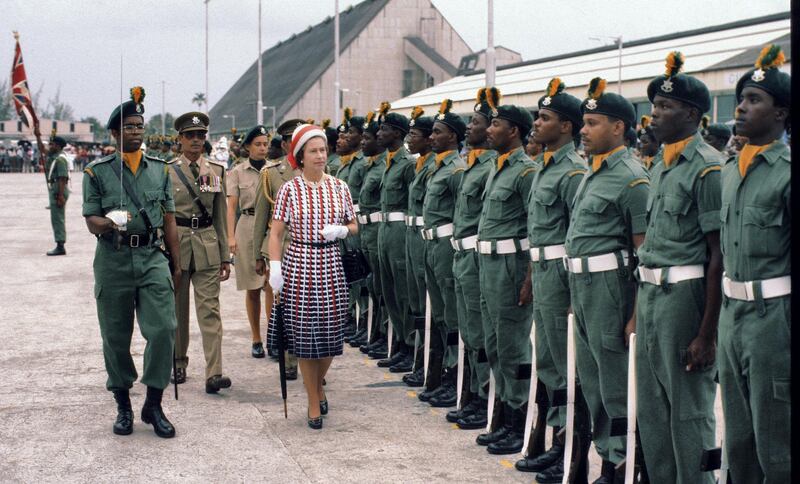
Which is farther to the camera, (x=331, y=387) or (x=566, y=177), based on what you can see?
(x=331, y=387)

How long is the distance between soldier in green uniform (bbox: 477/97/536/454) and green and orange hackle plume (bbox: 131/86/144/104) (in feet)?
7.81

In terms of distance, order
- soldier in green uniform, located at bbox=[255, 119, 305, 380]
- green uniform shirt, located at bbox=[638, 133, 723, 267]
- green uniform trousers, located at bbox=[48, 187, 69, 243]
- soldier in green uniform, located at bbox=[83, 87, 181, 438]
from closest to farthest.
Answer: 1. green uniform shirt, located at bbox=[638, 133, 723, 267]
2. soldier in green uniform, located at bbox=[83, 87, 181, 438]
3. soldier in green uniform, located at bbox=[255, 119, 305, 380]
4. green uniform trousers, located at bbox=[48, 187, 69, 243]

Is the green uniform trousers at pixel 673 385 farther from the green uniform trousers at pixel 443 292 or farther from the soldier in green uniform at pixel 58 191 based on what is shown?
the soldier in green uniform at pixel 58 191

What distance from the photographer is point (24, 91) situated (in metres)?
14.1

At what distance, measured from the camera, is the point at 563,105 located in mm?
5824

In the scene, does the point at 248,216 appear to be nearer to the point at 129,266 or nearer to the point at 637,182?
the point at 129,266

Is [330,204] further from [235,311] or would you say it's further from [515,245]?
[235,311]

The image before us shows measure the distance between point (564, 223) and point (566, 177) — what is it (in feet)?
0.86

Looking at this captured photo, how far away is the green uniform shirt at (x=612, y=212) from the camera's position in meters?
4.93

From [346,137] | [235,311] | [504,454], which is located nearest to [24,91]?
[235,311]

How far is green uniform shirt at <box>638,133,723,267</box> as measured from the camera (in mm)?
4309

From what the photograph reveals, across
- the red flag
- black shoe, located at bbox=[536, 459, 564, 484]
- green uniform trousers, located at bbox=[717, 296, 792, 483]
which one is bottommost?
black shoe, located at bbox=[536, 459, 564, 484]

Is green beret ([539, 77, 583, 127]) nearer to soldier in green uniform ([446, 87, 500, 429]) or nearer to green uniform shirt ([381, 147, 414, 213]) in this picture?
soldier in green uniform ([446, 87, 500, 429])

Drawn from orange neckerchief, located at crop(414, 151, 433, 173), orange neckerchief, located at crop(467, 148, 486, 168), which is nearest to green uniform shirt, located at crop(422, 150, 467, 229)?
orange neckerchief, located at crop(467, 148, 486, 168)
